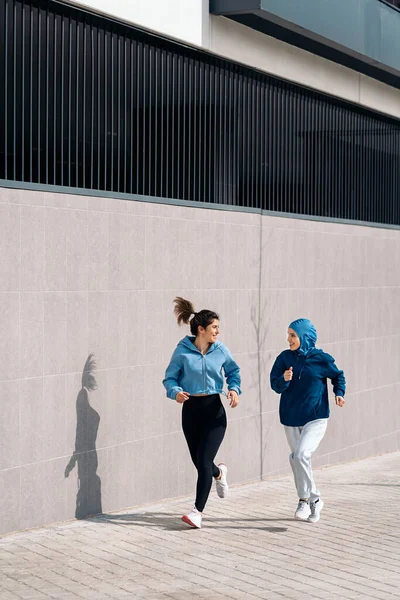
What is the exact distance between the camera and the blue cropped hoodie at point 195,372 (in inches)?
350

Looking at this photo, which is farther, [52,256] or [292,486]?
[292,486]

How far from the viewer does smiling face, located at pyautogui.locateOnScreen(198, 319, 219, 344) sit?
29.4ft

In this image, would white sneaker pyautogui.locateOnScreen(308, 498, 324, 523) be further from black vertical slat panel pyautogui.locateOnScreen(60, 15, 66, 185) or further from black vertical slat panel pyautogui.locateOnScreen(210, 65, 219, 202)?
black vertical slat panel pyautogui.locateOnScreen(210, 65, 219, 202)

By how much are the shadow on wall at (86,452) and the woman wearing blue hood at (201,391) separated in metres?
0.74

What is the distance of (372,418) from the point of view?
48.5ft

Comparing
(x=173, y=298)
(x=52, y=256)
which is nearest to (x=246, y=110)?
(x=173, y=298)

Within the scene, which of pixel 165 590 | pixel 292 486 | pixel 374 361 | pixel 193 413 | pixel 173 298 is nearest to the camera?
pixel 165 590

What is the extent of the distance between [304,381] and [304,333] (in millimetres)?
408

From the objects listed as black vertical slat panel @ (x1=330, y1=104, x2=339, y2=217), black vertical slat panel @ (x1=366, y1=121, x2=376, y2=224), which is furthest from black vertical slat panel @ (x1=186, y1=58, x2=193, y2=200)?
black vertical slat panel @ (x1=366, y1=121, x2=376, y2=224)

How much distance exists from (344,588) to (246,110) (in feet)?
21.0

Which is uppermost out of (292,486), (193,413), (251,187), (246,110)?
(246,110)

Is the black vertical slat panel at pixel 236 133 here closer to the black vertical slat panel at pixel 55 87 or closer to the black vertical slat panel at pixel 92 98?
→ the black vertical slat panel at pixel 92 98

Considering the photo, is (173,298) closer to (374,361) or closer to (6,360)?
(6,360)

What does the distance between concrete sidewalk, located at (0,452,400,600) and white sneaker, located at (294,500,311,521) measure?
0.25 ft
